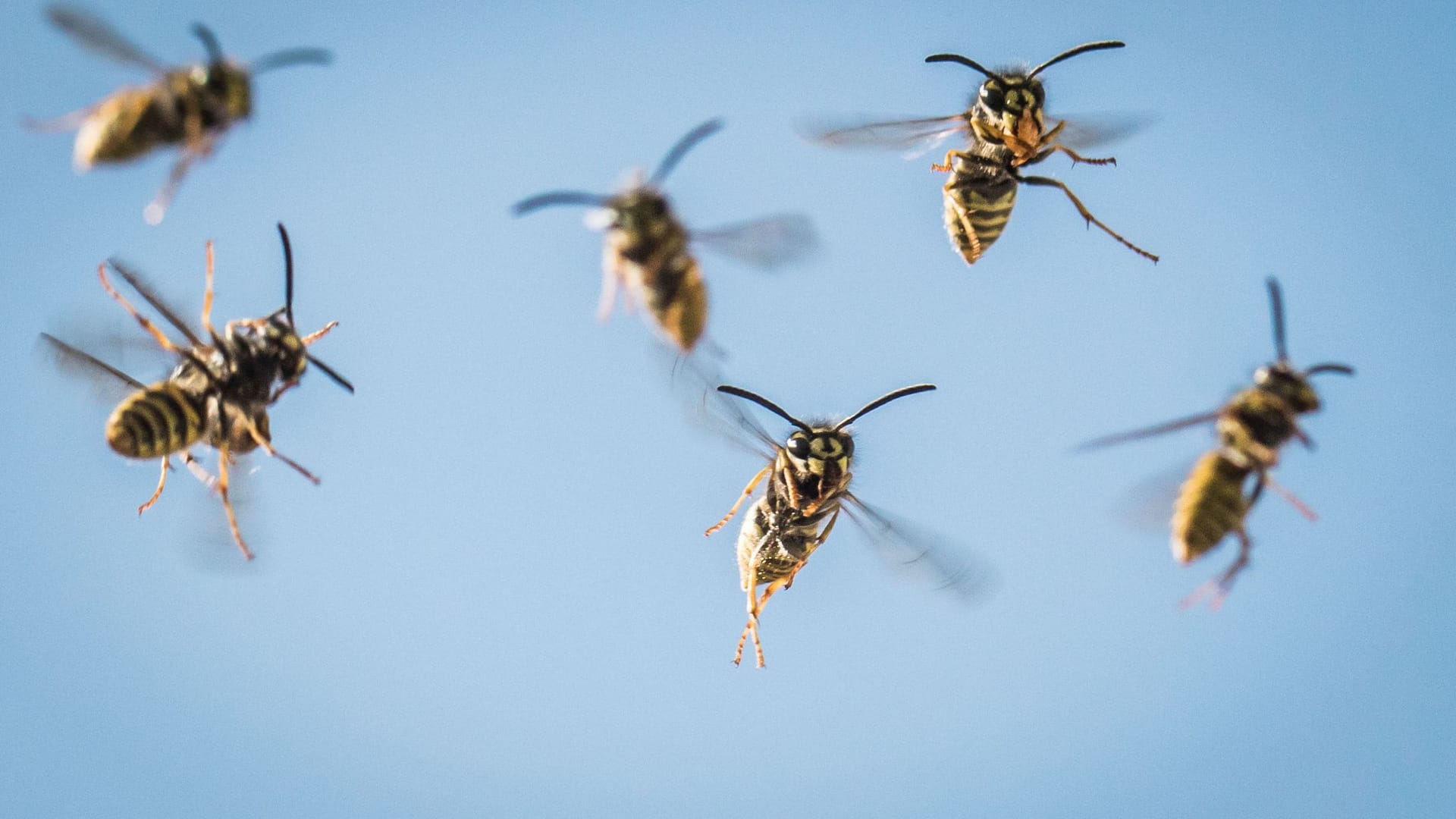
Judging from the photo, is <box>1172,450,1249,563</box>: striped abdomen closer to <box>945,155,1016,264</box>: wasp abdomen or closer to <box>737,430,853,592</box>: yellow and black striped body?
<box>737,430,853,592</box>: yellow and black striped body

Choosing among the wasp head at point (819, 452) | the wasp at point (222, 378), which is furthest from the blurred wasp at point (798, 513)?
the wasp at point (222, 378)

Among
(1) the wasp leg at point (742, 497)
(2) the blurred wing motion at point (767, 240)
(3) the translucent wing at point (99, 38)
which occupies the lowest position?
(1) the wasp leg at point (742, 497)

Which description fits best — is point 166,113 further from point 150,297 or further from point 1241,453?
point 1241,453

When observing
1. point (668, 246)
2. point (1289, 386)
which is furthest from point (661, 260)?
point (1289, 386)

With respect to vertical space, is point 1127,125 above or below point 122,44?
below

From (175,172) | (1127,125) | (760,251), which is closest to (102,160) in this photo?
(175,172)

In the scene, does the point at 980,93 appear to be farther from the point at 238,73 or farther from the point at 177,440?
the point at 177,440

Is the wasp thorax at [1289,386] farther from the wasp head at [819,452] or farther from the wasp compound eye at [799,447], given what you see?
the wasp compound eye at [799,447]

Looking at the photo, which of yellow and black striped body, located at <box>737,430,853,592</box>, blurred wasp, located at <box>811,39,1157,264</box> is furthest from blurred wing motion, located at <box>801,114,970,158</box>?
yellow and black striped body, located at <box>737,430,853,592</box>
